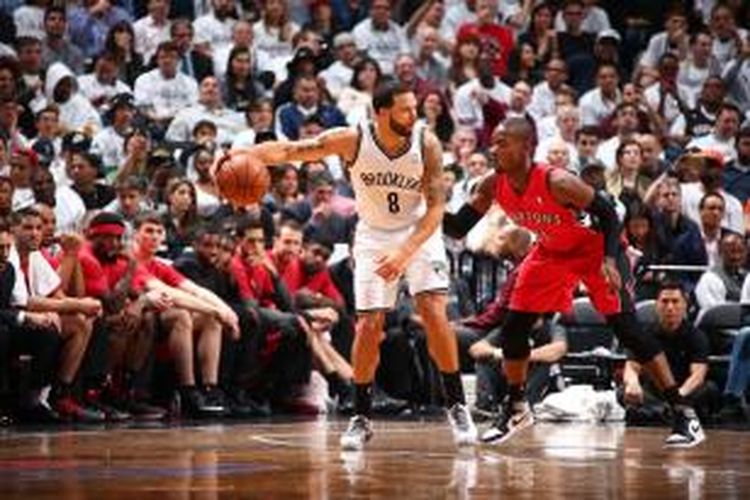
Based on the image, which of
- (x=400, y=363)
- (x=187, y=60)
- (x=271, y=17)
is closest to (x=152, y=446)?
(x=400, y=363)

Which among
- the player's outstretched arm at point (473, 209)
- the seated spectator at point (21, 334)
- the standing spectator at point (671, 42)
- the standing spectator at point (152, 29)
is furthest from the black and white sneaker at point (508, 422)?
the standing spectator at point (671, 42)

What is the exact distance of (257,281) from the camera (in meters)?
14.3

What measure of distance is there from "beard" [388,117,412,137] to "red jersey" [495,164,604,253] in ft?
1.92

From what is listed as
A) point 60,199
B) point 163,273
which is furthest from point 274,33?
point 163,273

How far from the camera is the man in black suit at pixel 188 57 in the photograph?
58.1 ft

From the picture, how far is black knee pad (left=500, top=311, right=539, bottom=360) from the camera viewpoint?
10852mm

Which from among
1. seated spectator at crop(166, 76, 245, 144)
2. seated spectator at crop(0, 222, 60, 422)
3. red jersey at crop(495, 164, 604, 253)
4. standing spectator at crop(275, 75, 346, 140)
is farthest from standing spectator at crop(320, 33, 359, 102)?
red jersey at crop(495, 164, 604, 253)

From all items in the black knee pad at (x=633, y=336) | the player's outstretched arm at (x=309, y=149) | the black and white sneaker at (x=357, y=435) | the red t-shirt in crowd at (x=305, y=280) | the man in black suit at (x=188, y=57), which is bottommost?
the black and white sneaker at (x=357, y=435)

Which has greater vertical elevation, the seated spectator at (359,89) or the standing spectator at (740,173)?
the seated spectator at (359,89)

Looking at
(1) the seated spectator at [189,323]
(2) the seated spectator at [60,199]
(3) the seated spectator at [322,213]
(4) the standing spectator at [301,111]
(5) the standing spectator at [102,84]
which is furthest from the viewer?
(4) the standing spectator at [301,111]

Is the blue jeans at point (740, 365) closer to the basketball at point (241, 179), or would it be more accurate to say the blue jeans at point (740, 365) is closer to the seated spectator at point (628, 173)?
the seated spectator at point (628, 173)

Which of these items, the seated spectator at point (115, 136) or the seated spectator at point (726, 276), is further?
the seated spectator at point (115, 136)

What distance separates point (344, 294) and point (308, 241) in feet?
1.83

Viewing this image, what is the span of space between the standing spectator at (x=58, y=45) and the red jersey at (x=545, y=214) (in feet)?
26.1
